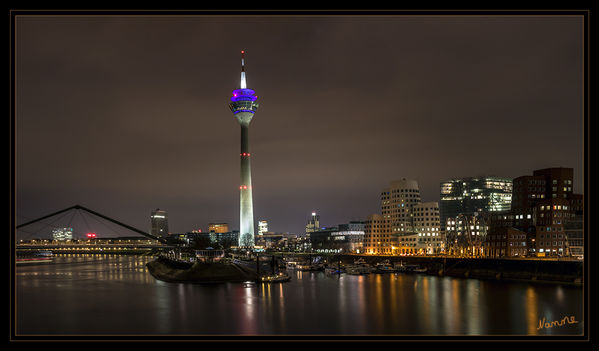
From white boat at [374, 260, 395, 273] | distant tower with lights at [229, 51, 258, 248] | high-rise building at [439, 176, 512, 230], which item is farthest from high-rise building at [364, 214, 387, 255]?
distant tower with lights at [229, 51, 258, 248]

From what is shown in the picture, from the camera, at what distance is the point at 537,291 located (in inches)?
1657

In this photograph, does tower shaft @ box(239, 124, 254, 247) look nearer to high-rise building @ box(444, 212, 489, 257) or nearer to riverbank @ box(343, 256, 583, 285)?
high-rise building @ box(444, 212, 489, 257)

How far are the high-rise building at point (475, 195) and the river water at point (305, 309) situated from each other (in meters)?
73.7

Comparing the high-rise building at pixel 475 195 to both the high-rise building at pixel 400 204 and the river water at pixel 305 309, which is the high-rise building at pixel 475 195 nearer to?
the high-rise building at pixel 400 204

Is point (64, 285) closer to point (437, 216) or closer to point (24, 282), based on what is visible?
point (24, 282)

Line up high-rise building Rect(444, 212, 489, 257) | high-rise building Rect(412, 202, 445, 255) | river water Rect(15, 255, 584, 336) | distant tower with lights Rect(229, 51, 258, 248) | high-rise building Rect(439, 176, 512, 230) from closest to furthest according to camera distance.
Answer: river water Rect(15, 255, 584, 336) → high-rise building Rect(444, 212, 489, 257) → high-rise building Rect(412, 202, 445, 255) → high-rise building Rect(439, 176, 512, 230) → distant tower with lights Rect(229, 51, 258, 248)

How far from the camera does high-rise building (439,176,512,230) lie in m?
121

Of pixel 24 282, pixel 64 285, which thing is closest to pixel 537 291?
pixel 64 285

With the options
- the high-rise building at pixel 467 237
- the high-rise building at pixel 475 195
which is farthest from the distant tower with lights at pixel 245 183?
the high-rise building at pixel 467 237

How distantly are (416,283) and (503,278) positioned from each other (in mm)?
9850

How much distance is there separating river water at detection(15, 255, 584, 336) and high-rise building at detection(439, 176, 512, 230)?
7372 cm
